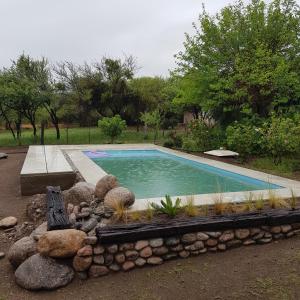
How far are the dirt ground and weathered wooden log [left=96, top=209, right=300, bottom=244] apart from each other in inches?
13.0

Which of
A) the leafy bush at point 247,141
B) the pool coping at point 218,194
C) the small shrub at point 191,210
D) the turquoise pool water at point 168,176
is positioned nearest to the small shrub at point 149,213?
the pool coping at point 218,194

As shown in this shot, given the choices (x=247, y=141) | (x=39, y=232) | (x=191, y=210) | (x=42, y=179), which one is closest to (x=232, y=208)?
(x=191, y=210)

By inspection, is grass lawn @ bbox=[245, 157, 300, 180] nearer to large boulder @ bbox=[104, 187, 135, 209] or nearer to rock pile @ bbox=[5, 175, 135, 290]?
large boulder @ bbox=[104, 187, 135, 209]

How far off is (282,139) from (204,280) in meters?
6.41

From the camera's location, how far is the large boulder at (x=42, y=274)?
11.1 feet

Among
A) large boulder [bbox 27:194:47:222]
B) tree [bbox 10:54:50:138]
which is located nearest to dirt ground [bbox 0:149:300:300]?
large boulder [bbox 27:194:47:222]

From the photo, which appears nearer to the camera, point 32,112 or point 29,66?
point 32,112

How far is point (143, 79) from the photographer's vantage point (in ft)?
84.7

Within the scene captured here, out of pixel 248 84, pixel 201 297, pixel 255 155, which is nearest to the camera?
pixel 201 297

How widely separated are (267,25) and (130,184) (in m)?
8.66

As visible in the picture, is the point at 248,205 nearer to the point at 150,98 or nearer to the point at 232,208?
the point at 232,208

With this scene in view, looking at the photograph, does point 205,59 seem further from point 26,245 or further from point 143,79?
point 143,79

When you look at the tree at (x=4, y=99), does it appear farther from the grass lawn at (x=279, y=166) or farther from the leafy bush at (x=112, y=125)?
the grass lawn at (x=279, y=166)

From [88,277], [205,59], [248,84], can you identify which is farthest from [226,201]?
[205,59]
